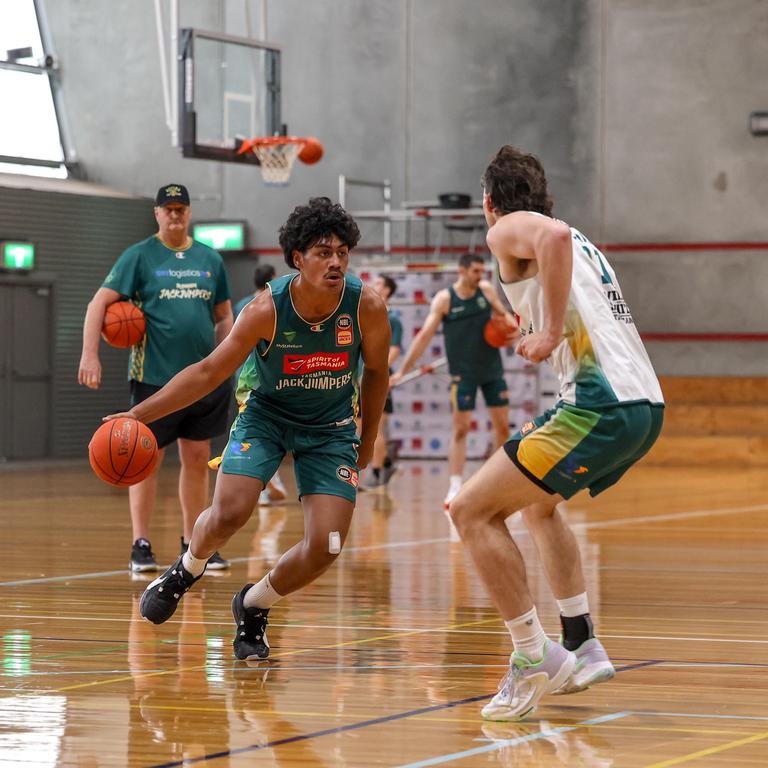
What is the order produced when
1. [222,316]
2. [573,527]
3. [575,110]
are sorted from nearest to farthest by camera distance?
1. [222,316]
2. [573,527]
3. [575,110]

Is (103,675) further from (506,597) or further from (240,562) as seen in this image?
(240,562)

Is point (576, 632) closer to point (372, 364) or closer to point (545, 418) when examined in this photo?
point (545, 418)

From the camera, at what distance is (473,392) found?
12.4 metres

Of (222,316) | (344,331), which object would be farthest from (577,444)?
(222,316)

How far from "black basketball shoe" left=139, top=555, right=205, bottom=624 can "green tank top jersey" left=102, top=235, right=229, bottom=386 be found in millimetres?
2470

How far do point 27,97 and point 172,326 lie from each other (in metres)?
14.0

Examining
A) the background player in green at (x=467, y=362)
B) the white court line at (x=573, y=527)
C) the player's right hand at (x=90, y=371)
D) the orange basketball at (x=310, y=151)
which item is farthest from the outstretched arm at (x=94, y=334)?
the orange basketball at (x=310, y=151)

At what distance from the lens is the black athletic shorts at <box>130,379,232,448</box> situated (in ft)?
25.1

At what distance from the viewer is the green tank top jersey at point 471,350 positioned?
12.4 m

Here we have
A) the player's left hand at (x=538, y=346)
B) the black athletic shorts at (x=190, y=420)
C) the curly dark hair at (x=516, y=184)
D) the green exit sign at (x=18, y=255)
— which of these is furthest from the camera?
the green exit sign at (x=18, y=255)

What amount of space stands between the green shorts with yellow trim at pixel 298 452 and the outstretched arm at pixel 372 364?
0.06 metres

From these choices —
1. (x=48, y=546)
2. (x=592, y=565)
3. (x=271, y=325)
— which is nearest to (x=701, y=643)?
(x=271, y=325)

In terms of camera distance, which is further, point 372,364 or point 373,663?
point 372,364

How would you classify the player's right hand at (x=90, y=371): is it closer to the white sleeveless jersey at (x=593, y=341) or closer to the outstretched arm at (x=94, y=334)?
the outstretched arm at (x=94, y=334)
